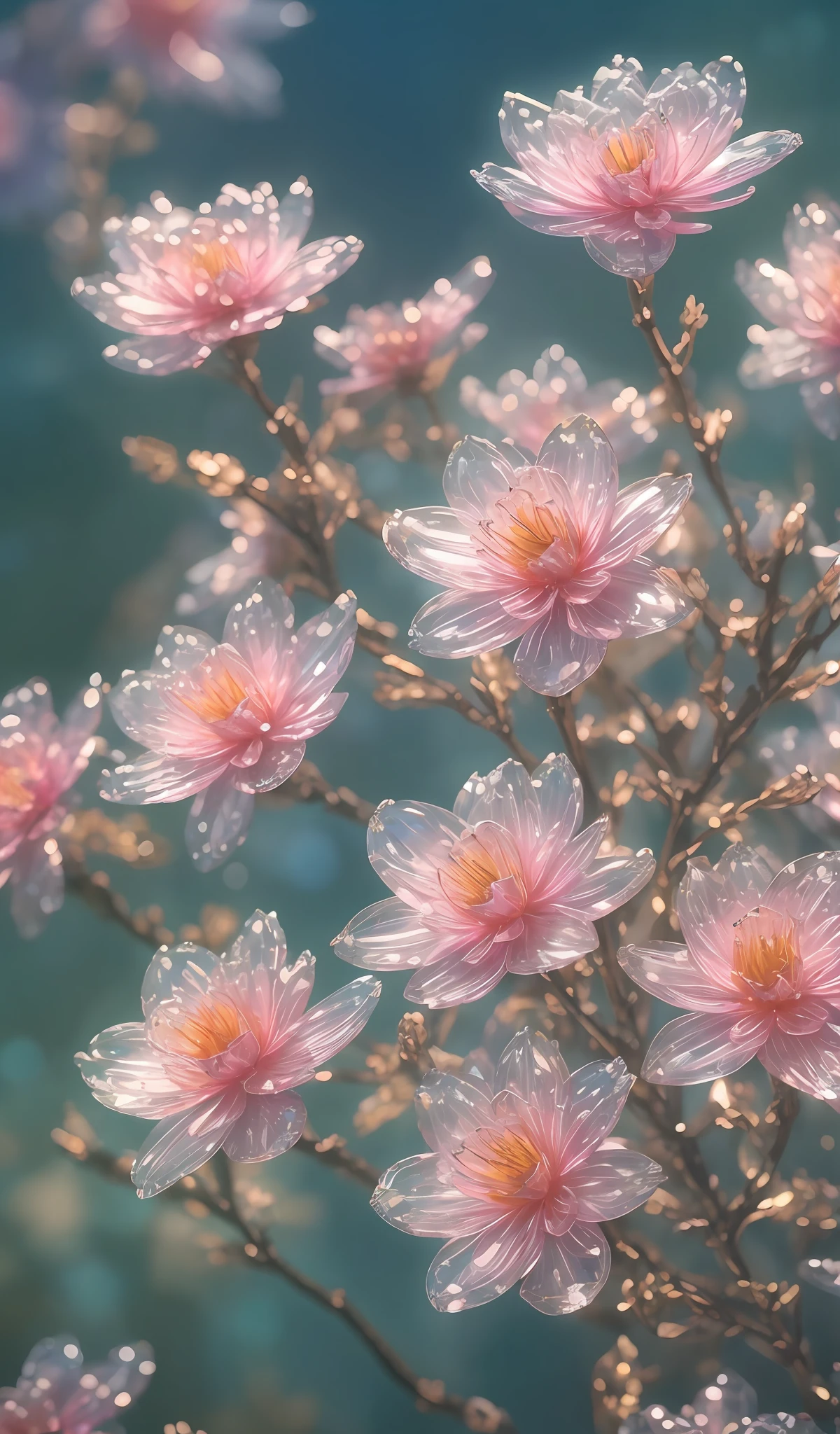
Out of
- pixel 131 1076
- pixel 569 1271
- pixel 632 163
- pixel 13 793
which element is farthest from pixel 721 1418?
pixel 632 163

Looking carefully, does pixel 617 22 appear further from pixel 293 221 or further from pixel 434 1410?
pixel 434 1410

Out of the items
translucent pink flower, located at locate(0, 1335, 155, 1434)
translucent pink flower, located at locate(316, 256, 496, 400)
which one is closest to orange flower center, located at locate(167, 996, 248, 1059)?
translucent pink flower, located at locate(0, 1335, 155, 1434)

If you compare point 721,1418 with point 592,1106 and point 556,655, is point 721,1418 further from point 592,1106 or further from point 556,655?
point 556,655

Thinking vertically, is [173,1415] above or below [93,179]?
below

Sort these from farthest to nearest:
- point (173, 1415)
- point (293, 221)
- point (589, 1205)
→ point (173, 1415) → point (293, 221) → point (589, 1205)

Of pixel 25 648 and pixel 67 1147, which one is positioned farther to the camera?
pixel 25 648

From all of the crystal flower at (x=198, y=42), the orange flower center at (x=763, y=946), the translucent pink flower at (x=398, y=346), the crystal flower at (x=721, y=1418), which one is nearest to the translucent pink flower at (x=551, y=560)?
the orange flower center at (x=763, y=946)

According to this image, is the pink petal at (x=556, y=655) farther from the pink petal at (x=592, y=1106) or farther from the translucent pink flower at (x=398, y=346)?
the translucent pink flower at (x=398, y=346)

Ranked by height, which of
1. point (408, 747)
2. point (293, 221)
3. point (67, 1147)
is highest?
point (293, 221)

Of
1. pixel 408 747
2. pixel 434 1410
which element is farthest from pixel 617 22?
pixel 434 1410
